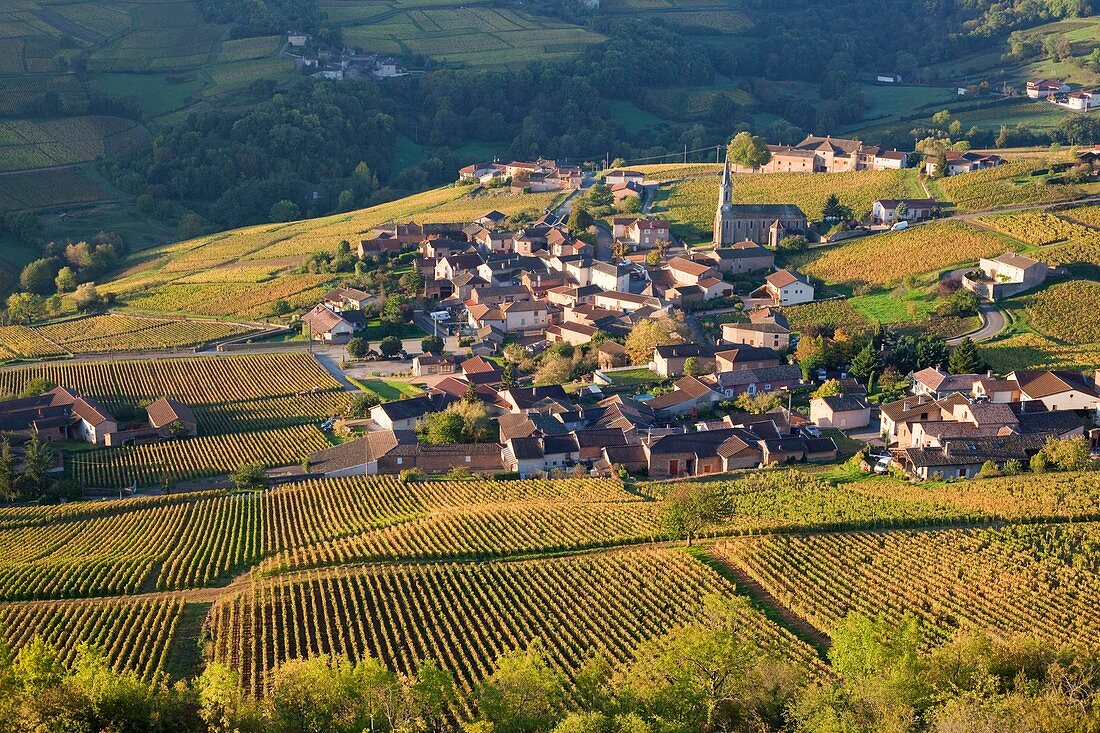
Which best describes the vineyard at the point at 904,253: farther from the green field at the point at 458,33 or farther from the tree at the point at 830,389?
the green field at the point at 458,33

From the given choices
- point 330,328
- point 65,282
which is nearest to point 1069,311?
point 330,328

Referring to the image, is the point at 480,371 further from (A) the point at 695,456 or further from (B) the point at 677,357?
(A) the point at 695,456

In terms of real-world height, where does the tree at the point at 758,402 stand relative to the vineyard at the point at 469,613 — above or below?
below

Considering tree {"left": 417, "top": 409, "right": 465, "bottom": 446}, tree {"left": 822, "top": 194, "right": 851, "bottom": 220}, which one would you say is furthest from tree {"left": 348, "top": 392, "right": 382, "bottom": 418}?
tree {"left": 822, "top": 194, "right": 851, "bottom": 220}

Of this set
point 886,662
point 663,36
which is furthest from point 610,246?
point 663,36

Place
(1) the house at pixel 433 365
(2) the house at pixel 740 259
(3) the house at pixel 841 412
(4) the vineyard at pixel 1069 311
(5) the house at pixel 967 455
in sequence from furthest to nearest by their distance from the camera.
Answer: (2) the house at pixel 740 259 → (1) the house at pixel 433 365 → (4) the vineyard at pixel 1069 311 → (3) the house at pixel 841 412 → (5) the house at pixel 967 455

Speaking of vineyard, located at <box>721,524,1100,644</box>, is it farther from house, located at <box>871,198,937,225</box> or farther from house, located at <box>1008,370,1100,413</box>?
house, located at <box>871,198,937,225</box>

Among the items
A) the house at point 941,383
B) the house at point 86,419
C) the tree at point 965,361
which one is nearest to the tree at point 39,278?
the house at point 86,419
